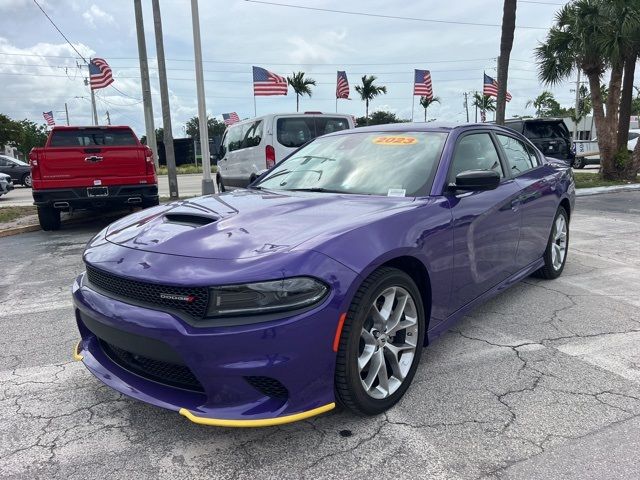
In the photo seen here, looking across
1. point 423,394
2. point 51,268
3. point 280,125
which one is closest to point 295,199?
point 423,394

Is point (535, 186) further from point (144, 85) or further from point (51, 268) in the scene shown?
point (144, 85)

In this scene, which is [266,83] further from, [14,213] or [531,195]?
[531,195]

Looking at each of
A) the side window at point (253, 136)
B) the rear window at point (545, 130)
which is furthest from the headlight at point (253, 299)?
the rear window at point (545, 130)

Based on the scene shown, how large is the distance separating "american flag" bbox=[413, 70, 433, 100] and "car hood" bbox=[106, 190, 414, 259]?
20424 millimetres

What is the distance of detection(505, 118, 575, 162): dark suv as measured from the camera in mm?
14086

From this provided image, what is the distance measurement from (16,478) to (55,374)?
1.10m

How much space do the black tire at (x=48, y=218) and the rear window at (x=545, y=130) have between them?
1209cm

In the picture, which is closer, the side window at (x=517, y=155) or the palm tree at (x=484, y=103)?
the side window at (x=517, y=155)

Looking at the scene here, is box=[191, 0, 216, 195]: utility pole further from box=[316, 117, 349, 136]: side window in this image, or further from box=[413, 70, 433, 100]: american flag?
box=[413, 70, 433, 100]: american flag

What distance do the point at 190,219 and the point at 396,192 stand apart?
1288 mm

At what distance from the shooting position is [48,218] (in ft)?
28.3

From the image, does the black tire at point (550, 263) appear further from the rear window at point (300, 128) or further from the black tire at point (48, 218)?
the black tire at point (48, 218)

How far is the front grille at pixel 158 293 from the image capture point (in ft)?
7.20

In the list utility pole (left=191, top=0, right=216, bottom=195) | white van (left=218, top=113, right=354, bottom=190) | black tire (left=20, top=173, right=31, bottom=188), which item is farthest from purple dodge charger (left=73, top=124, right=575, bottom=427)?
black tire (left=20, top=173, right=31, bottom=188)
